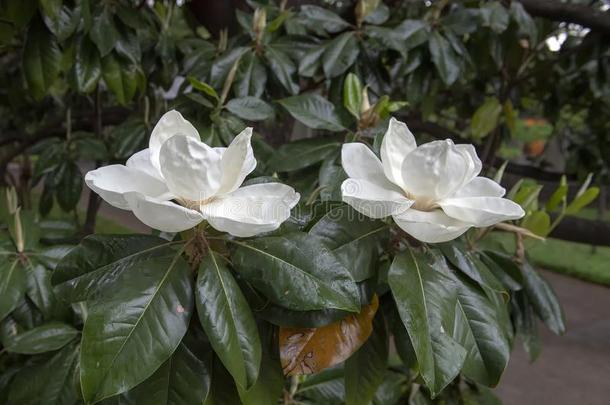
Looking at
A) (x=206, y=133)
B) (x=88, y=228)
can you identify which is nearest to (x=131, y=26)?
(x=206, y=133)

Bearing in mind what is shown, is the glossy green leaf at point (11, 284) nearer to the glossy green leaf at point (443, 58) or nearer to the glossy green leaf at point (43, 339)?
the glossy green leaf at point (43, 339)

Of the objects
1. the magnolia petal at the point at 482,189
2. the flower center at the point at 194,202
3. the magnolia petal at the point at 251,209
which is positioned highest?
the magnolia petal at the point at 482,189

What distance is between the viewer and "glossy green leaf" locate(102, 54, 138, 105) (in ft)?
3.85

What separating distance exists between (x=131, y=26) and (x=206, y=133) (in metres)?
0.41

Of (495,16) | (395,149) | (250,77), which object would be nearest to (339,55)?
(250,77)

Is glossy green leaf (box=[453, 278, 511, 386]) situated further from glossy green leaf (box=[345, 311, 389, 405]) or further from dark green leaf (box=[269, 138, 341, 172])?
dark green leaf (box=[269, 138, 341, 172])

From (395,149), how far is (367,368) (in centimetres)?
26

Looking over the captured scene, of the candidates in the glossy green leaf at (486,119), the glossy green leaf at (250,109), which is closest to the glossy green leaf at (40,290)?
the glossy green leaf at (250,109)

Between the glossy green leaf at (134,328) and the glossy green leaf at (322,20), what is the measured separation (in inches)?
31.9

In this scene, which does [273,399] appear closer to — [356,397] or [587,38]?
[356,397]

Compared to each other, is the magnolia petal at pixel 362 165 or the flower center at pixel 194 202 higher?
the magnolia petal at pixel 362 165

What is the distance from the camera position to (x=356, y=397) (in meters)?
0.61

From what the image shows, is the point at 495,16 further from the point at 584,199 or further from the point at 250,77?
the point at 250,77

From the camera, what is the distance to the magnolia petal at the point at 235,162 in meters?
0.49
